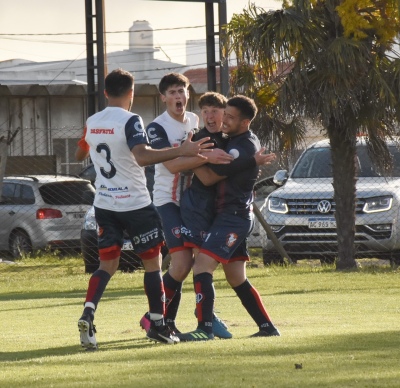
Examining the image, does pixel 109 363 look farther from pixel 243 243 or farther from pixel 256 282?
pixel 256 282

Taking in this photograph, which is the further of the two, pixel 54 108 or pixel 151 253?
pixel 54 108

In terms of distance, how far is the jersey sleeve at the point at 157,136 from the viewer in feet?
31.5

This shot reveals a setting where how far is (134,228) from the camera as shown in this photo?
30.0 feet

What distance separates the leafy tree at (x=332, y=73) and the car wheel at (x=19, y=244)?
6692 mm

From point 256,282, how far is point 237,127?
8.28 meters

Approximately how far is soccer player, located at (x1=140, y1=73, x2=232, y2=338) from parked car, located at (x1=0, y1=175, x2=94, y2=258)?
581 inches

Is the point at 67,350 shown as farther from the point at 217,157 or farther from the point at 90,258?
the point at 90,258

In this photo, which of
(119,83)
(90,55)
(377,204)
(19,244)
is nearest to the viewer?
(119,83)

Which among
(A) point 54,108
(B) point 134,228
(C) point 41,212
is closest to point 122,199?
(B) point 134,228

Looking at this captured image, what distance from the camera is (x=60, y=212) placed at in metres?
24.7

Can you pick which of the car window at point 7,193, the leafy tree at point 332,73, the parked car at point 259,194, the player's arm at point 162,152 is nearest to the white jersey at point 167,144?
the player's arm at point 162,152

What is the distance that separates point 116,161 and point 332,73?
33.6ft

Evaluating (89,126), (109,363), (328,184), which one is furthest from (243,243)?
(328,184)

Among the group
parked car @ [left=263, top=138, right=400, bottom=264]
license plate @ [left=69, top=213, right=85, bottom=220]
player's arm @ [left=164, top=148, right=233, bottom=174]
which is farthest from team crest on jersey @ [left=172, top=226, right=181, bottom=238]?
license plate @ [left=69, top=213, right=85, bottom=220]
